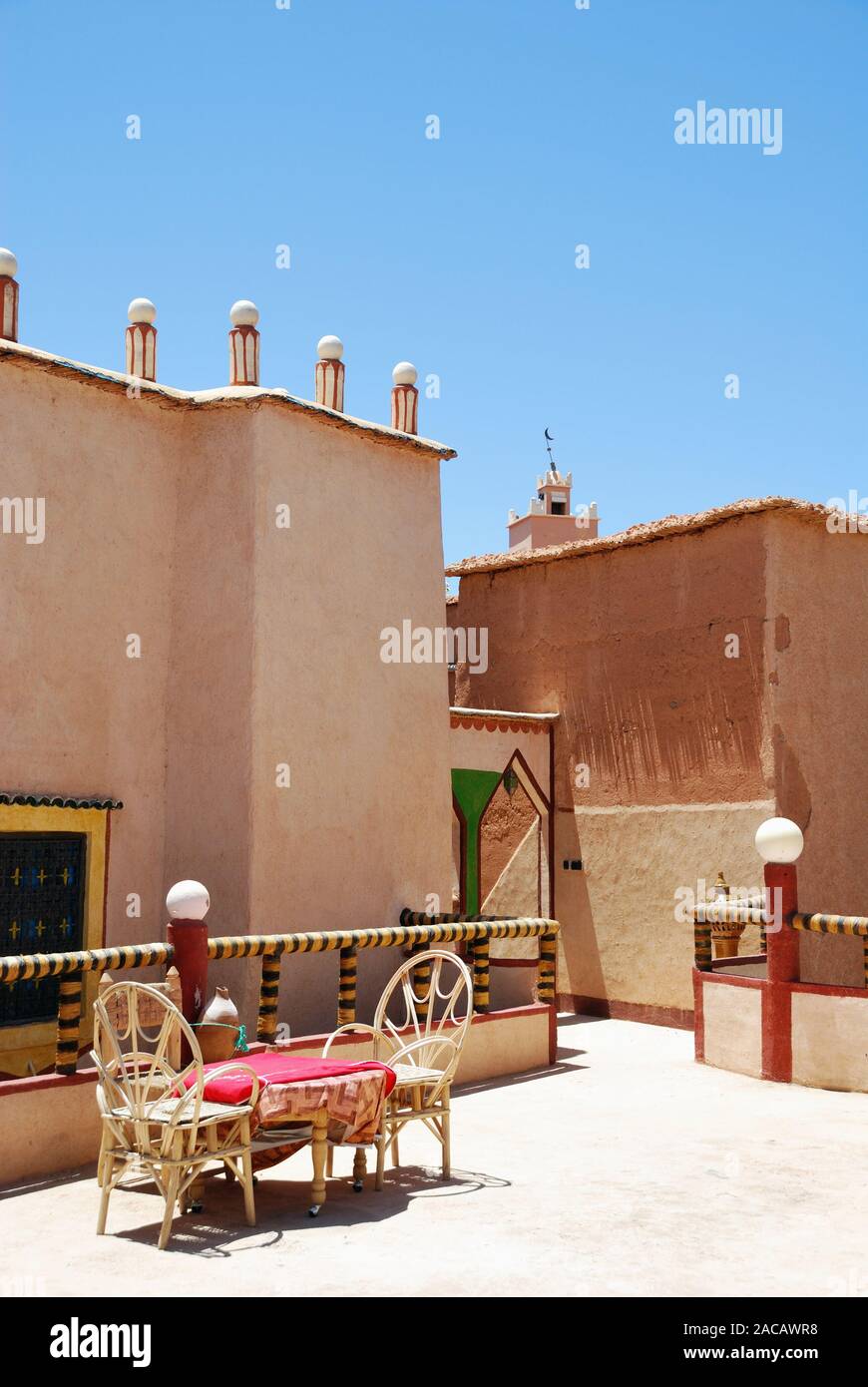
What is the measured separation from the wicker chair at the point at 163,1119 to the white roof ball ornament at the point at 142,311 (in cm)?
615

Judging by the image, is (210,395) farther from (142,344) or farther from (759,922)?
(759,922)

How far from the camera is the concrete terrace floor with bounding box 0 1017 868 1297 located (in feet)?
14.6

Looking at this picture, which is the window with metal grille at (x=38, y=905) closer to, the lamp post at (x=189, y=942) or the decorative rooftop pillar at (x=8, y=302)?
the lamp post at (x=189, y=942)

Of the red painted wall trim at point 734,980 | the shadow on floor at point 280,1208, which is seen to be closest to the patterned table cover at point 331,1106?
the shadow on floor at point 280,1208

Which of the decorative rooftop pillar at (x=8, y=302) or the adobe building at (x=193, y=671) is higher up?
the decorative rooftop pillar at (x=8, y=302)

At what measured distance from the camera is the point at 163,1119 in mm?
5023

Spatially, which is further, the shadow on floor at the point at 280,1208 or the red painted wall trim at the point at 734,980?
the red painted wall trim at the point at 734,980

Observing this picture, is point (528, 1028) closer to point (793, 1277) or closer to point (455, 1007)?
point (455, 1007)

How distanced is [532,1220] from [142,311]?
290 inches

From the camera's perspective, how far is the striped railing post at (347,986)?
26.4 feet

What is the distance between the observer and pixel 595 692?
13.0 metres

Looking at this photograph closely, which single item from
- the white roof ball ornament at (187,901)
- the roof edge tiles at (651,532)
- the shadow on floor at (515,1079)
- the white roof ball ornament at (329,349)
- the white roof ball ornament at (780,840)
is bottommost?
the shadow on floor at (515,1079)

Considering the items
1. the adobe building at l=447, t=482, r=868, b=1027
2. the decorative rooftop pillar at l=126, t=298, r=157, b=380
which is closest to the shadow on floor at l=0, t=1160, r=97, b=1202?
the decorative rooftop pillar at l=126, t=298, r=157, b=380
